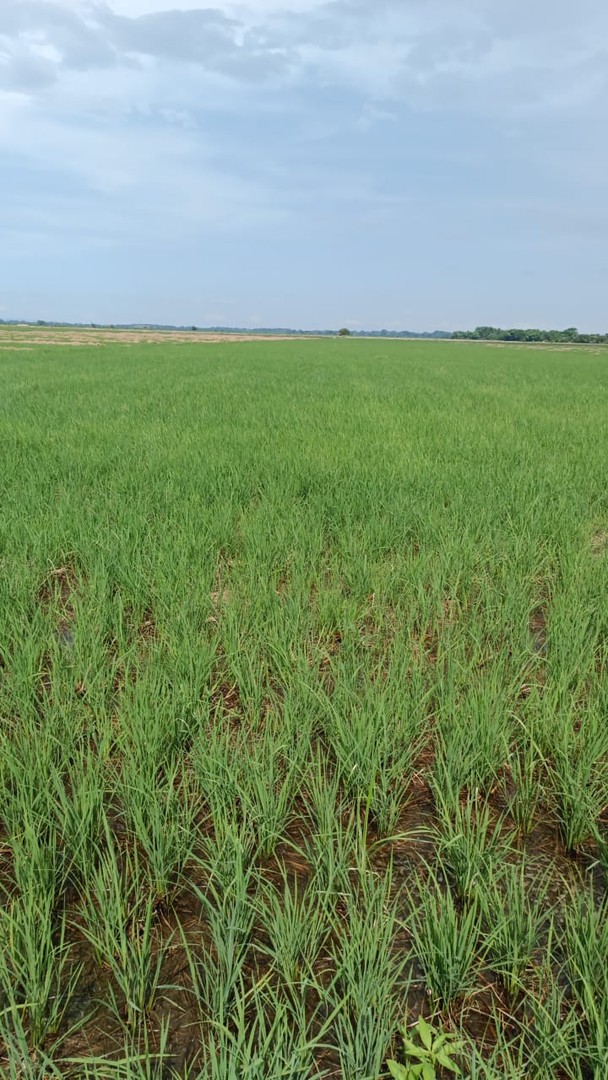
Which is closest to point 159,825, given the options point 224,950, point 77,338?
point 224,950

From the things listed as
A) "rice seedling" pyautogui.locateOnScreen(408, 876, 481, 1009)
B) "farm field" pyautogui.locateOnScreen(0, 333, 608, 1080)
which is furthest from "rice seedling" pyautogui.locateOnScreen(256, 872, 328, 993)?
"rice seedling" pyautogui.locateOnScreen(408, 876, 481, 1009)

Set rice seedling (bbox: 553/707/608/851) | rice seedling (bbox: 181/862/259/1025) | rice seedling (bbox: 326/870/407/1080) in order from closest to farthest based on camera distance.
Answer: rice seedling (bbox: 326/870/407/1080), rice seedling (bbox: 181/862/259/1025), rice seedling (bbox: 553/707/608/851)

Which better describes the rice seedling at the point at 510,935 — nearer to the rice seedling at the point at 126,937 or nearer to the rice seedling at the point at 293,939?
the rice seedling at the point at 293,939

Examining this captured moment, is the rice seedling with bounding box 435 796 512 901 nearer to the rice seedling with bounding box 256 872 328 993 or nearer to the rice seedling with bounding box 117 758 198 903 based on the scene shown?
the rice seedling with bounding box 256 872 328 993

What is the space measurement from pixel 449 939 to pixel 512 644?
4.65 feet

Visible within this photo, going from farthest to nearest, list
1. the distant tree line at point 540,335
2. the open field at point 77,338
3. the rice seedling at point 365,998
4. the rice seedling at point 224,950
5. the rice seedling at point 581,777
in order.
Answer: the distant tree line at point 540,335
the open field at point 77,338
the rice seedling at point 581,777
the rice seedling at point 224,950
the rice seedling at point 365,998

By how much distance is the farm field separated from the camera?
1079mm

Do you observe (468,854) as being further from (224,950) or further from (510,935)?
(224,950)

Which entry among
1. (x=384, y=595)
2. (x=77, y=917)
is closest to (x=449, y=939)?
(x=77, y=917)

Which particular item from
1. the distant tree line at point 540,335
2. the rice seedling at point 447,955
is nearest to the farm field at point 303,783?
the rice seedling at point 447,955

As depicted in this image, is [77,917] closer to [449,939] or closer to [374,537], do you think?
[449,939]

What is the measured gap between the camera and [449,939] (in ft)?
3.75

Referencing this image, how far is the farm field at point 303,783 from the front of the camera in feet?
3.54

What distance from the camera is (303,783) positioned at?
170 centimetres
